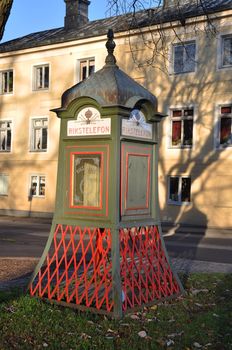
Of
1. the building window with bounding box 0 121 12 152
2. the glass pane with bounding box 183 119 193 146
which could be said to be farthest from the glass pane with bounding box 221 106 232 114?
the building window with bounding box 0 121 12 152

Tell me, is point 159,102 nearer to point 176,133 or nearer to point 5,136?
point 176,133

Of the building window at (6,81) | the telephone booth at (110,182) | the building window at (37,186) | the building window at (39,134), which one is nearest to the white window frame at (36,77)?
the building window at (39,134)

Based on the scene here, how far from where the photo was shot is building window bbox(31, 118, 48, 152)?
2809cm

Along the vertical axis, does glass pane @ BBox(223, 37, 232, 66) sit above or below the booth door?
above

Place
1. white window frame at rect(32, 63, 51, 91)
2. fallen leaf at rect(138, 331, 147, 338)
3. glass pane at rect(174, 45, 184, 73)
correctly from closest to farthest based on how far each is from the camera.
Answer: fallen leaf at rect(138, 331, 147, 338), glass pane at rect(174, 45, 184, 73), white window frame at rect(32, 63, 51, 91)

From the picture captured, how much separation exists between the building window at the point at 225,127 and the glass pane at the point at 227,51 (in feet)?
6.30

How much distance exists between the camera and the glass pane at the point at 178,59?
2312cm

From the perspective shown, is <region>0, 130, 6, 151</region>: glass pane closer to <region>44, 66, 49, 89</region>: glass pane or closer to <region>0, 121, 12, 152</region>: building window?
<region>0, 121, 12, 152</region>: building window

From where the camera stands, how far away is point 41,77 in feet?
93.7

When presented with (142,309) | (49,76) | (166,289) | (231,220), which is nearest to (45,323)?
(142,309)

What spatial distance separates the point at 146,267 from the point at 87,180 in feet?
4.82

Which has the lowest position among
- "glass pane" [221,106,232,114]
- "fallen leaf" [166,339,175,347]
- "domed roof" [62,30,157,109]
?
"fallen leaf" [166,339,175,347]

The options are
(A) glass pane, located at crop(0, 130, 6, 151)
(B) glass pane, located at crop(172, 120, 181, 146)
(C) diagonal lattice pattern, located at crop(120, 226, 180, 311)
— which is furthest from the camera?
(A) glass pane, located at crop(0, 130, 6, 151)

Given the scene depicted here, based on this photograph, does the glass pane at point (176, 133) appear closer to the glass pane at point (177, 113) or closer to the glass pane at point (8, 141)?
the glass pane at point (177, 113)
